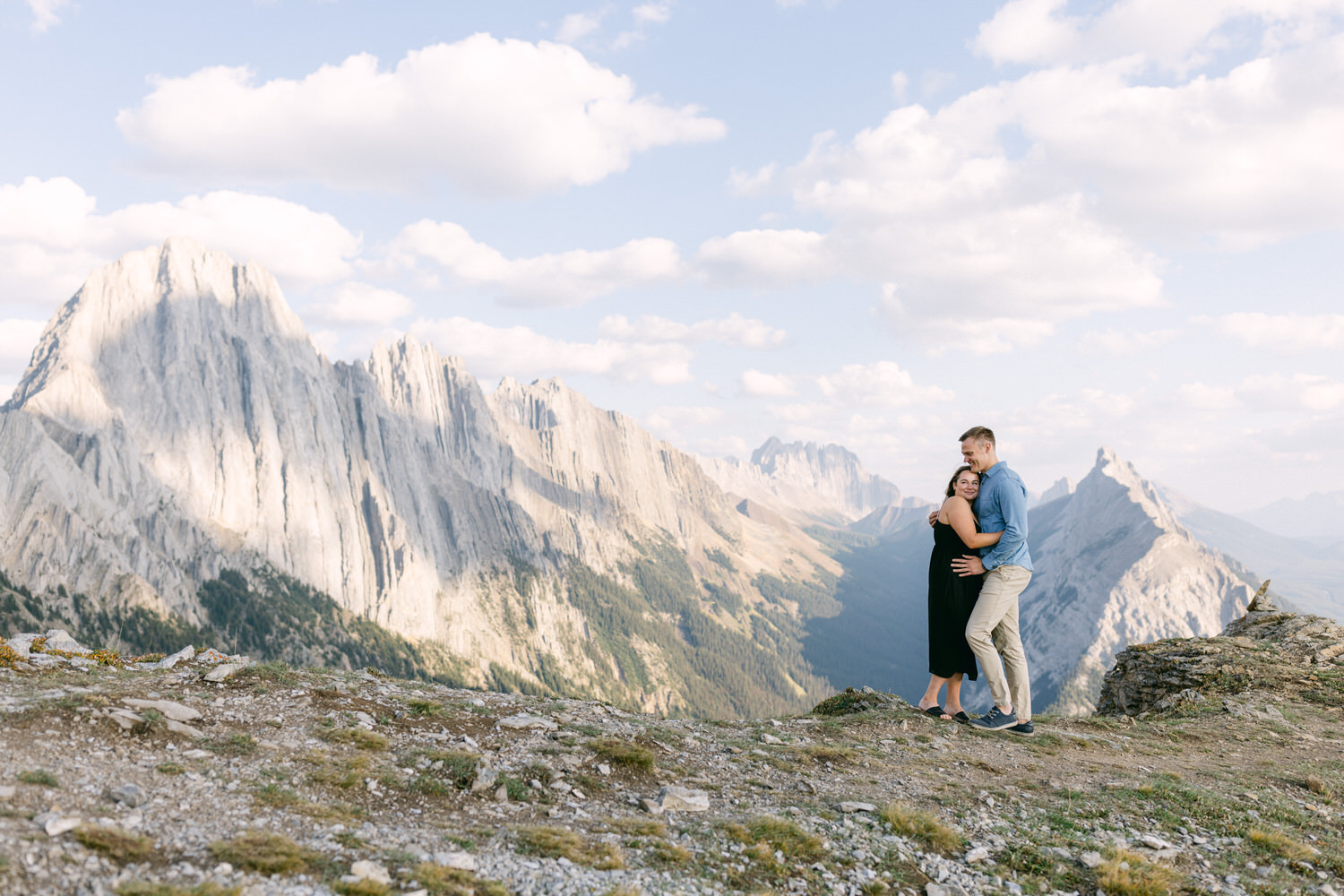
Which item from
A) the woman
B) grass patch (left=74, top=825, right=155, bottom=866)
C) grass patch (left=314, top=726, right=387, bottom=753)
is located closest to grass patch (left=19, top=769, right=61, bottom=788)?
grass patch (left=74, top=825, right=155, bottom=866)

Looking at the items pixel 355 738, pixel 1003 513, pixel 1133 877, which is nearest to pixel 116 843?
pixel 355 738

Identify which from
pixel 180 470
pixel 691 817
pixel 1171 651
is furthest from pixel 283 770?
pixel 180 470

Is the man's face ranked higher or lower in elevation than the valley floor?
higher

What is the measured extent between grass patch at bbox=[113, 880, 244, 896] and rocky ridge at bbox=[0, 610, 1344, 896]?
26 millimetres

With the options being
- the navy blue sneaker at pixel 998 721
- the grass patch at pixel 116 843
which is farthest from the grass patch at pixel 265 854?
the navy blue sneaker at pixel 998 721

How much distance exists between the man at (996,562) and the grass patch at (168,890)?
13.8 m

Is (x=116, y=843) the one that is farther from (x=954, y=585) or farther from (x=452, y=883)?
(x=954, y=585)

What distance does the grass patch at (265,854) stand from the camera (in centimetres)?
661

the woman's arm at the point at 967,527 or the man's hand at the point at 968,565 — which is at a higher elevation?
the woman's arm at the point at 967,527

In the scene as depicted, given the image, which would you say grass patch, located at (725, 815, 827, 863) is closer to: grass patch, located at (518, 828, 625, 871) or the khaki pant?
grass patch, located at (518, 828, 625, 871)

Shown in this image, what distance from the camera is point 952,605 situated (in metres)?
15.2

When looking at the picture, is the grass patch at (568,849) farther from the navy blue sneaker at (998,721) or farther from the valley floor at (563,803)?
the navy blue sneaker at (998,721)

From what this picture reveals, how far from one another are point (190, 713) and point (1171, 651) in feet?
106

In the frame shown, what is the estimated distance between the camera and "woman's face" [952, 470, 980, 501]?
47.7 ft
